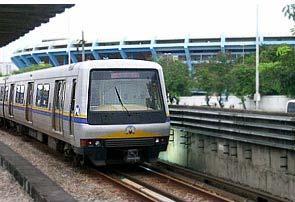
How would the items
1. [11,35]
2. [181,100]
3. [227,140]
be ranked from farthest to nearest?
[181,100] < [11,35] < [227,140]

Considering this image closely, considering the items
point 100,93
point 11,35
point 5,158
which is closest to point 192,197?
point 100,93


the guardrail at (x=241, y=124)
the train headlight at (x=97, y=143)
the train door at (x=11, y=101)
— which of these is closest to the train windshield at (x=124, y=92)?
the train headlight at (x=97, y=143)

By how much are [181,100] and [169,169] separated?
4718 cm

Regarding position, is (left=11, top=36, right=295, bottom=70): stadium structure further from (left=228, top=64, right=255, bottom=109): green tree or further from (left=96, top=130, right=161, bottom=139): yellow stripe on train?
(left=96, top=130, right=161, bottom=139): yellow stripe on train

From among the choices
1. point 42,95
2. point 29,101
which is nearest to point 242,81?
point 29,101

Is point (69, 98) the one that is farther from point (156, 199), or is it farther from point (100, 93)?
point (156, 199)

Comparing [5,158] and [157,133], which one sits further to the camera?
[5,158]

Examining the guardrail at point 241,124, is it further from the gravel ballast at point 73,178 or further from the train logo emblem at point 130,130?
the gravel ballast at point 73,178

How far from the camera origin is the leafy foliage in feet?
209

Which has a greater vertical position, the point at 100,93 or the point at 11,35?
the point at 11,35

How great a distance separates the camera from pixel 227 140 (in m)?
11.8

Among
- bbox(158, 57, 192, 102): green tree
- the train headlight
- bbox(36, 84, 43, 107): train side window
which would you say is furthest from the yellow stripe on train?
bbox(158, 57, 192, 102): green tree

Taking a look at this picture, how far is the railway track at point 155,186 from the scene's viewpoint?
10062mm

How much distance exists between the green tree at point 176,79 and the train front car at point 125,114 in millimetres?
49666
